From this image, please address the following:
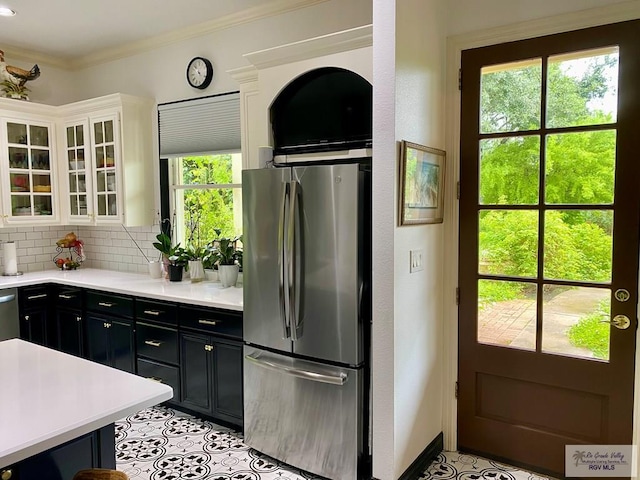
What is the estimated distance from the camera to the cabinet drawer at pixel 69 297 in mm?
4002

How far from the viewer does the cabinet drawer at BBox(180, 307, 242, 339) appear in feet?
9.84

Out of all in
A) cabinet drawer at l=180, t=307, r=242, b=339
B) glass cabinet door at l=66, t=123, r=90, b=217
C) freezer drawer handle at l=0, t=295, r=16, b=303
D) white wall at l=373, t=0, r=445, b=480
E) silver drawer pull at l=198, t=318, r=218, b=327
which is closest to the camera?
white wall at l=373, t=0, r=445, b=480

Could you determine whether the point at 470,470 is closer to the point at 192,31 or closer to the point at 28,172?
the point at 192,31

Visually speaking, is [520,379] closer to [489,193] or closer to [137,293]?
[489,193]

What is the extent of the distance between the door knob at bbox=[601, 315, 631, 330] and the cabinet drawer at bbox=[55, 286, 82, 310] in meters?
3.81

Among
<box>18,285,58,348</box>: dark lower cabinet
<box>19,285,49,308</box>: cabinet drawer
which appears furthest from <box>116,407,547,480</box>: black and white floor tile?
<box>19,285,49,308</box>: cabinet drawer

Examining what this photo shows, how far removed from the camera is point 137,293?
3.50m

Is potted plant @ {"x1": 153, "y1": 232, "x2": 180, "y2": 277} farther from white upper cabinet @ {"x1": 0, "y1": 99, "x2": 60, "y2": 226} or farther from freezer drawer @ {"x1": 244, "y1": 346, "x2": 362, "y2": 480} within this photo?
freezer drawer @ {"x1": 244, "y1": 346, "x2": 362, "y2": 480}

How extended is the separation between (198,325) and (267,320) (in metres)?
0.71

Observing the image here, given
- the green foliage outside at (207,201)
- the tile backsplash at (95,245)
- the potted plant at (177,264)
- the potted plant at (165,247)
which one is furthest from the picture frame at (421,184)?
the tile backsplash at (95,245)

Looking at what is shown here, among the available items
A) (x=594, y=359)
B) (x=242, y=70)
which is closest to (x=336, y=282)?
(x=594, y=359)

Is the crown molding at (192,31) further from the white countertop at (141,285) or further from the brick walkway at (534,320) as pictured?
the brick walkway at (534,320)

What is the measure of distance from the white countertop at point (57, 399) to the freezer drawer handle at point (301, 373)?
1028mm

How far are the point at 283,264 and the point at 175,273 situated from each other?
1.65 metres
